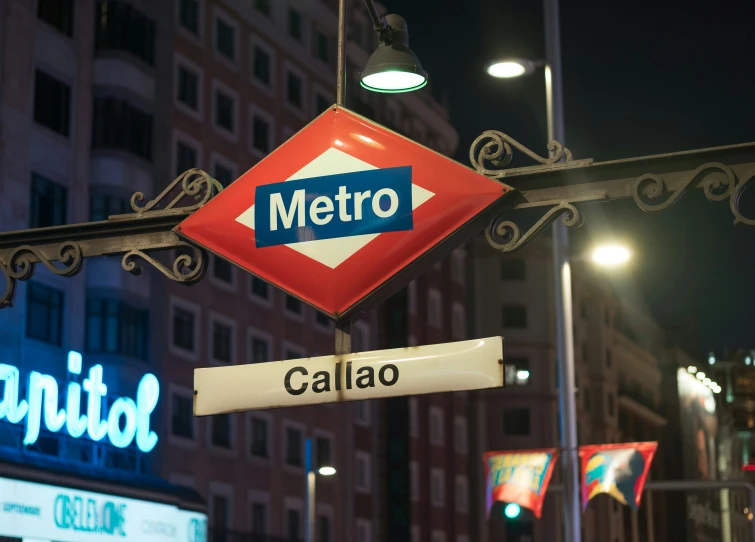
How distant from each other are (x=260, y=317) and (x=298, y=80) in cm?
1092

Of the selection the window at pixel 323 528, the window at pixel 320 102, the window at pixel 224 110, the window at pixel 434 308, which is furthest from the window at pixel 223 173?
the window at pixel 434 308

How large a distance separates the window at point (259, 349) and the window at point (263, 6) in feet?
41.9

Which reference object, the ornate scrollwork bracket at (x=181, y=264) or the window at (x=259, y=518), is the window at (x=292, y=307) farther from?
the ornate scrollwork bracket at (x=181, y=264)

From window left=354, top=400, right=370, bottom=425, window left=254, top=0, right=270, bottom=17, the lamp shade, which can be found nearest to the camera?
the lamp shade

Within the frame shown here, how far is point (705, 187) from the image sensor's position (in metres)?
5.44

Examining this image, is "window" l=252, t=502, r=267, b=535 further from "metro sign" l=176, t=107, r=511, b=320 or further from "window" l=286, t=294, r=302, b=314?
"metro sign" l=176, t=107, r=511, b=320

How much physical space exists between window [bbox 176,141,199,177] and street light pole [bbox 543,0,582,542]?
1038 inches

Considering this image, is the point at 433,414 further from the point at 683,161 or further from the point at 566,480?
the point at 683,161

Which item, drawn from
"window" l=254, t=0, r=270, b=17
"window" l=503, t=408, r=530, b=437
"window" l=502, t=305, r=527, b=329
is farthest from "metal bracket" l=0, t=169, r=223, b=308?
"window" l=502, t=305, r=527, b=329

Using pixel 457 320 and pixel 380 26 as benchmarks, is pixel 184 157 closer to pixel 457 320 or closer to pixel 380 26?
Result: pixel 457 320

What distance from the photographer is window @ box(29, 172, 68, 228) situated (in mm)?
38812

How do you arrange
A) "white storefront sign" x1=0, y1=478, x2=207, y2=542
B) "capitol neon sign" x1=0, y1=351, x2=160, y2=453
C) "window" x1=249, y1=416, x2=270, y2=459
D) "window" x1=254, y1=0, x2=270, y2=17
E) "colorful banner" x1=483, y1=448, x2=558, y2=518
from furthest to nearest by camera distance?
"window" x1=254, y1=0, x2=270, y2=17 < "window" x1=249, y1=416, x2=270, y2=459 < "capitol neon sign" x1=0, y1=351, x2=160, y2=453 < "white storefront sign" x1=0, y1=478, x2=207, y2=542 < "colorful banner" x1=483, y1=448, x2=558, y2=518

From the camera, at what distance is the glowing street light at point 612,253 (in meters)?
22.3

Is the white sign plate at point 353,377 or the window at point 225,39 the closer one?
the white sign plate at point 353,377
